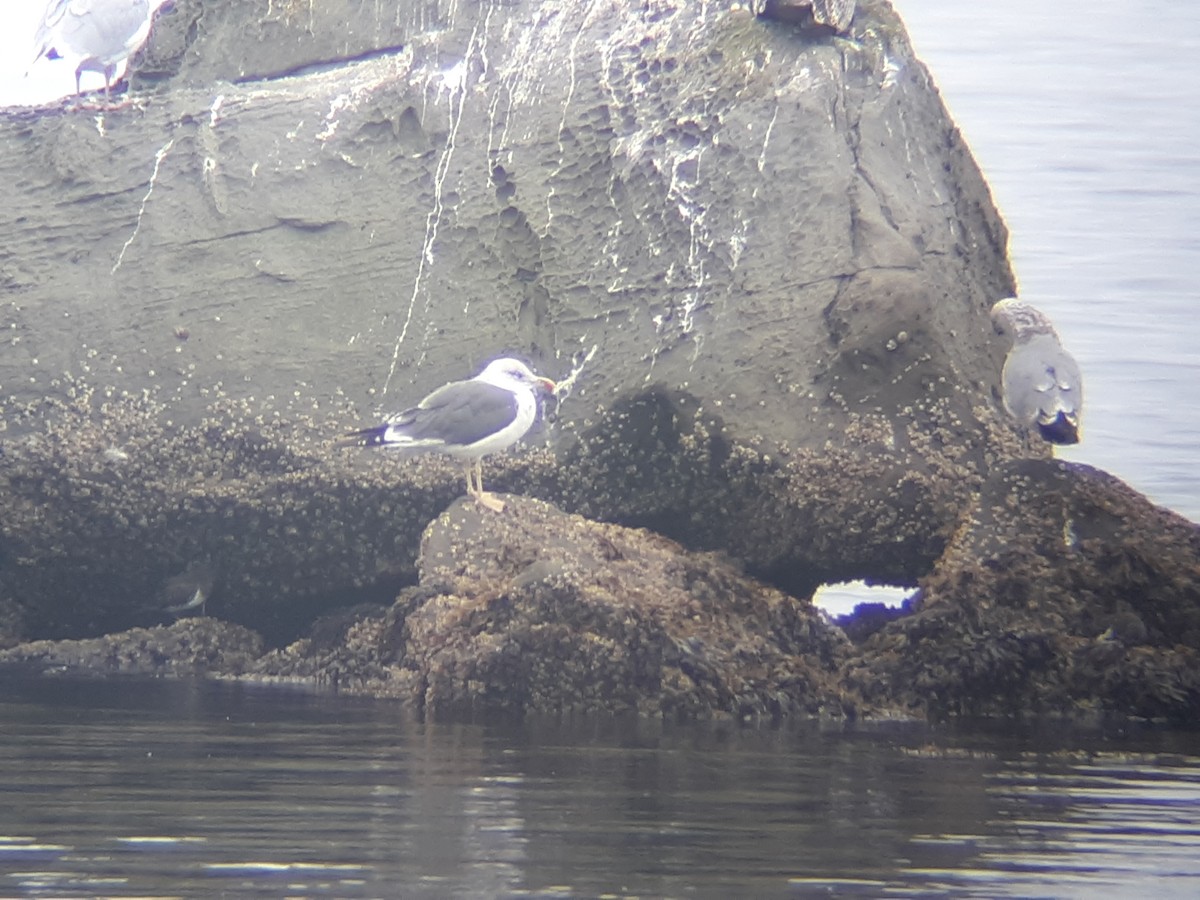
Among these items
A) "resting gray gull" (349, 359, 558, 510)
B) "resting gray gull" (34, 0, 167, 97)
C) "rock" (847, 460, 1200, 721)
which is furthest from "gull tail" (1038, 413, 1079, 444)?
"resting gray gull" (34, 0, 167, 97)

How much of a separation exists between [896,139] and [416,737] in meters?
6.10

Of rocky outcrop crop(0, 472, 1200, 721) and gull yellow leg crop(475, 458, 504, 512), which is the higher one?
gull yellow leg crop(475, 458, 504, 512)

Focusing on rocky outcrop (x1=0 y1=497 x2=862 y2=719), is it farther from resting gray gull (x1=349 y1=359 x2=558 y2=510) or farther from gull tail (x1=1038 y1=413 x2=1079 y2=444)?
gull tail (x1=1038 y1=413 x2=1079 y2=444)

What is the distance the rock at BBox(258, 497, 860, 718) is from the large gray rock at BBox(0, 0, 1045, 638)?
91 cm

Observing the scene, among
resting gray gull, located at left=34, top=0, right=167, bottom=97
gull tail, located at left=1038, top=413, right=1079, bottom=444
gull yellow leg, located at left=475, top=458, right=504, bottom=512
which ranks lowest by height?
gull yellow leg, located at left=475, top=458, right=504, bottom=512

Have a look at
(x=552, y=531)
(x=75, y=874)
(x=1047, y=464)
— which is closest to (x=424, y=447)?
(x=552, y=531)

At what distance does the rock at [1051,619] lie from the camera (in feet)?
34.8

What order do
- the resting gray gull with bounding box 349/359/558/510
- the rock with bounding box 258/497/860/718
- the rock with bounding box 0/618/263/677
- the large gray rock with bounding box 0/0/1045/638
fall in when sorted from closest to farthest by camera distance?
1. the rock with bounding box 258/497/860/718
2. the resting gray gull with bounding box 349/359/558/510
3. the large gray rock with bounding box 0/0/1045/638
4. the rock with bounding box 0/618/263/677

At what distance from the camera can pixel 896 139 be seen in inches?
520

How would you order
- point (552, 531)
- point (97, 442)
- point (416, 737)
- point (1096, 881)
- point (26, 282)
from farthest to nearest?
point (26, 282) < point (97, 442) < point (552, 531) < point (416, 737) < point (1096, 881)

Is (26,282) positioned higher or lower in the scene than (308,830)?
higher

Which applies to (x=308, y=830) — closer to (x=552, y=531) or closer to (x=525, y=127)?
(x=552, y=531)

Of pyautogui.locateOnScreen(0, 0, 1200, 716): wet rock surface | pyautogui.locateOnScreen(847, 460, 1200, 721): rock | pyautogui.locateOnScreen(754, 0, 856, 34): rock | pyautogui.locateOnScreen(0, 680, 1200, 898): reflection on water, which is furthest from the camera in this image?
pyautogui.locateOnScreen(754, 0, 856, 34): rock

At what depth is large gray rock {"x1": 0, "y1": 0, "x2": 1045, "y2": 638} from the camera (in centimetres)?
1199
